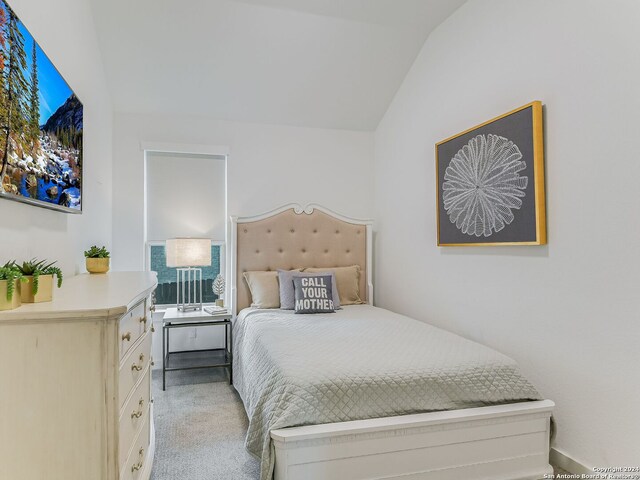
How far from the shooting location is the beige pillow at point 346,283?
357 cm

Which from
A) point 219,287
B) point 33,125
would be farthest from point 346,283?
point 33,125

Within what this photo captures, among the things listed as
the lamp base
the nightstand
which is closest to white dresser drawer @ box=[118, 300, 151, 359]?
the nightstand

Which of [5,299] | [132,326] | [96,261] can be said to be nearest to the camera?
[5,299]

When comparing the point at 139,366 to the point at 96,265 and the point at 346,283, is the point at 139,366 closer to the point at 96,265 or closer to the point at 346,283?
the point at 96,265

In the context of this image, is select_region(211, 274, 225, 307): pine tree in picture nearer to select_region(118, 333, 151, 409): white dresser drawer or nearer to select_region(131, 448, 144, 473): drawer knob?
select_region(118, 333, 151, 409): white dresser drawer

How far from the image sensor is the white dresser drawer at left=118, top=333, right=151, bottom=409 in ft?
4.24

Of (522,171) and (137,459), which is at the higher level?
(522,171)

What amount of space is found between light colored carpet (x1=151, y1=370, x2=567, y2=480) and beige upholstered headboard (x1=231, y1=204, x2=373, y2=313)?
71cm

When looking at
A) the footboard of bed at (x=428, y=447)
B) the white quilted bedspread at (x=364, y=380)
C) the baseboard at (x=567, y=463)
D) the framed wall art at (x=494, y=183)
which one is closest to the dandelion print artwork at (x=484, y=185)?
the framed wall art at (x=494, y=183)

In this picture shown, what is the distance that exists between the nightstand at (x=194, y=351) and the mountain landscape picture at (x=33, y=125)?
53.5 inches

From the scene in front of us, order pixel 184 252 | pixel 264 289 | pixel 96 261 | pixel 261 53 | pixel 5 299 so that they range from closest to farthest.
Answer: pixel 5 299, pixel 96 261, pixel 261 53, pixel 184 252, pixel 264 289

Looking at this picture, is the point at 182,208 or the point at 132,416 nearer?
the point at 132,416

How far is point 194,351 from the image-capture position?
12.0 ft

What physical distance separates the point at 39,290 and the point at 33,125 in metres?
0.73
